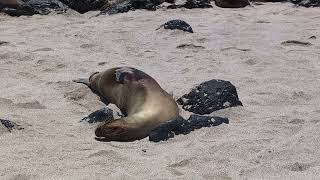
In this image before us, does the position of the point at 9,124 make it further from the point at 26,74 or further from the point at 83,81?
the point at 26,74

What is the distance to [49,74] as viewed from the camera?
471cm

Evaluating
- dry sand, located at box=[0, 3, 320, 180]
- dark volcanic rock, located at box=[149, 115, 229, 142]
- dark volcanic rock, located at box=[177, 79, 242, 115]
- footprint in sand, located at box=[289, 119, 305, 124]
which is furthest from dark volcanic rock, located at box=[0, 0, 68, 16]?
footprint in sand, located at box=[289, 119, 305, 124]

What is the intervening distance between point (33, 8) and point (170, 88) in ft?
12.4

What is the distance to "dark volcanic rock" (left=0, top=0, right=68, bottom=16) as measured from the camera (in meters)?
Result: 7.41

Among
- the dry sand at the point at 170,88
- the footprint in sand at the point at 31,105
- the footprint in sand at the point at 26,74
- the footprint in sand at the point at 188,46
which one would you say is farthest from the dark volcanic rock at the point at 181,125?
the footprint in sand at the point at 188,46

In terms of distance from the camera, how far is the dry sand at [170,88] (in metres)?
2.87

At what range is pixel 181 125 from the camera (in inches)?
133

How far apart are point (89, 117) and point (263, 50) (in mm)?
2546

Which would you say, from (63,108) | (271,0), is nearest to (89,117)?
(63,108)

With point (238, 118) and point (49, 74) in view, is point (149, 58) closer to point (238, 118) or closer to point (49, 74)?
point (49, 74)

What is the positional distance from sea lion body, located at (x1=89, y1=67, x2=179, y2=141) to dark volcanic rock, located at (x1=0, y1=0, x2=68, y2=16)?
345 cm

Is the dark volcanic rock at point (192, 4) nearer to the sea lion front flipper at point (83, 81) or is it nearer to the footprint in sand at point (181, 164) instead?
the sea lion front flipper at point (83, 81)

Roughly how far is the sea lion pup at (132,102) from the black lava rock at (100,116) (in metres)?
0.11

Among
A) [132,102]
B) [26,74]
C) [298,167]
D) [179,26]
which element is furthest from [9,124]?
[179,26]
